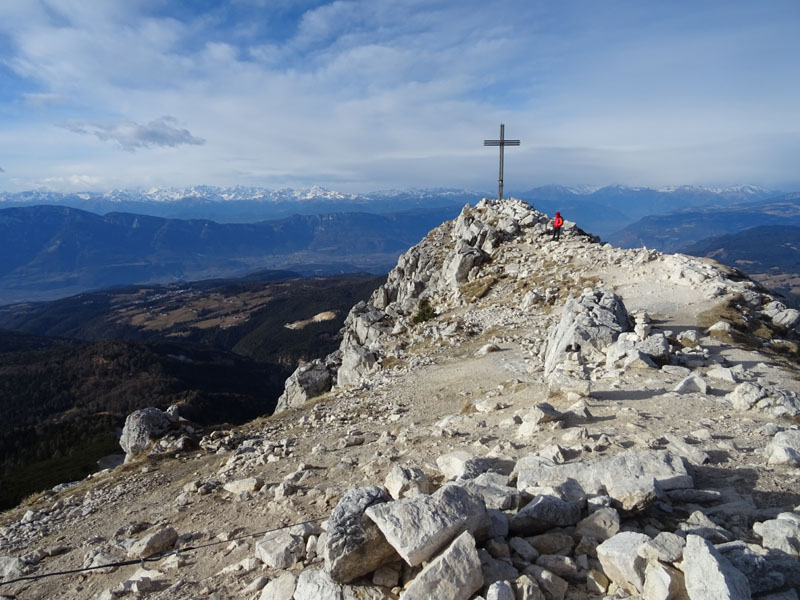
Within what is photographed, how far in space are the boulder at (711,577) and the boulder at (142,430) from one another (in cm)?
1851

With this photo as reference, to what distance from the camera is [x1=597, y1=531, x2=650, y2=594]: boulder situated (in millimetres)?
4902

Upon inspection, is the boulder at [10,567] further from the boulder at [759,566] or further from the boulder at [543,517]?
the boulder at [759,566]

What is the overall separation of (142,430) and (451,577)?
17057 millimetres

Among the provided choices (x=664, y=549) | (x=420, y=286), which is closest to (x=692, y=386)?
(x=664, y=549)

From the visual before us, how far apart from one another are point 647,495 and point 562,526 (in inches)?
50.1

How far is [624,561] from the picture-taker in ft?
16.3

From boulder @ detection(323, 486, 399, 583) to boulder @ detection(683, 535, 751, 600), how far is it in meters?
3.12

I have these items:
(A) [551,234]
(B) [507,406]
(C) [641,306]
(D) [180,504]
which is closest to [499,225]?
(A) [551,234]

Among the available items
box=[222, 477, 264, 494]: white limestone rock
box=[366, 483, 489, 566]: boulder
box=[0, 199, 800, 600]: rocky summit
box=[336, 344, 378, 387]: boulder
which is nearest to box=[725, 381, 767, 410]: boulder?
box=[0, 199, 800, 600]: rocky summit

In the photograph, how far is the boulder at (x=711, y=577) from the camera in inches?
166

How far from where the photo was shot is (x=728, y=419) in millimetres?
9945

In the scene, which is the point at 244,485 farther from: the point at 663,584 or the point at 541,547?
the point at 663,584

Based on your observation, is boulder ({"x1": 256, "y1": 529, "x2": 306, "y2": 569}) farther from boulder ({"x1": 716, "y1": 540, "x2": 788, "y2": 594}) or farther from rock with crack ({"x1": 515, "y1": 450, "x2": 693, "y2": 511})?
boulder ({"x1": 716, "y1": 540, "x2": 788, "y2": 594})

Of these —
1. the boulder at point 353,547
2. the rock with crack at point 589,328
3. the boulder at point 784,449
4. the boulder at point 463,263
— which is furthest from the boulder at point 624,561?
the boulder at point 463,263
